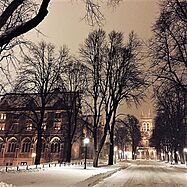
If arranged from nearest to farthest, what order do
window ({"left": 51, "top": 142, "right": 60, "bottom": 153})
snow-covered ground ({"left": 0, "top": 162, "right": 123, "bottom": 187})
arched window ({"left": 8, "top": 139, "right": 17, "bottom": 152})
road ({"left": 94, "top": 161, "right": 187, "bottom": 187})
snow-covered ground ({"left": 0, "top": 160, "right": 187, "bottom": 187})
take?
snow-covered ground ({"left": 0, "top": 162, "right": 123, "bottom": 187}) < snow-covered ground ({"left": 0, "top": 160, "right": 187, "bottom": 187}) < road ({"left": 94, "top": 161, "right": 187, "bottom": 187}) < window ({"left": 51, "top": 142, "right": 60, "bottom": 153}) < arched window ({"left": 8, "top": 139, "right": 17, "bottom": 152})

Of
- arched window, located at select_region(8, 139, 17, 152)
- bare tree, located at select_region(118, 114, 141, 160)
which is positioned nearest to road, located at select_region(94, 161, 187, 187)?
bare tree, located at select_region(118, 114, 141, 160)

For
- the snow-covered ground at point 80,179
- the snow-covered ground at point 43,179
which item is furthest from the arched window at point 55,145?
the snow-covered ground at point 43,179

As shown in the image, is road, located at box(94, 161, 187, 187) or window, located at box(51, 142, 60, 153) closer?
road, located at box(94, 161, 187, 187)

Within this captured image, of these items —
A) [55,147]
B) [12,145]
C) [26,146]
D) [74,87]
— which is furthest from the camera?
[12,145]

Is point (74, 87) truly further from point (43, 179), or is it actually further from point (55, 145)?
point (55, 145)

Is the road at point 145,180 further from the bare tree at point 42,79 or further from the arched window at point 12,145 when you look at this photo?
the arched window at point 12,145

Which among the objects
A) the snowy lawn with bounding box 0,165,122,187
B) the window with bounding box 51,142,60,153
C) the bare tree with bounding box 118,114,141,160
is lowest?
the snowy lawn with bounding box 0,165,122,187

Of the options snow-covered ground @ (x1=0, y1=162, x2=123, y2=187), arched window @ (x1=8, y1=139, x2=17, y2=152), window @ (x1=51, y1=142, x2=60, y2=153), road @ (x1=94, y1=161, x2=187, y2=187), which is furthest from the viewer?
arched window @ (x1=8, y1=139, x2=17, y2=152)

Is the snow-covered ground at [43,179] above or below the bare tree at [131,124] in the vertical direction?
below

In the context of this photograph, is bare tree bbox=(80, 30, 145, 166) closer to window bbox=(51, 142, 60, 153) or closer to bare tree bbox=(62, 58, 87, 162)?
bare tree bbox=(62, 58, 87, 162)

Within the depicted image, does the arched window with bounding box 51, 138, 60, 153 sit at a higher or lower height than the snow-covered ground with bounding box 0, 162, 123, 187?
higher

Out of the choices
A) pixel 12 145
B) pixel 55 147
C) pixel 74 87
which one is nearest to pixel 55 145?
pixel 55 147

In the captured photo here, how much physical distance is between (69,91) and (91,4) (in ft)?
103

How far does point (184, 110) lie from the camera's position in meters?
44.2
